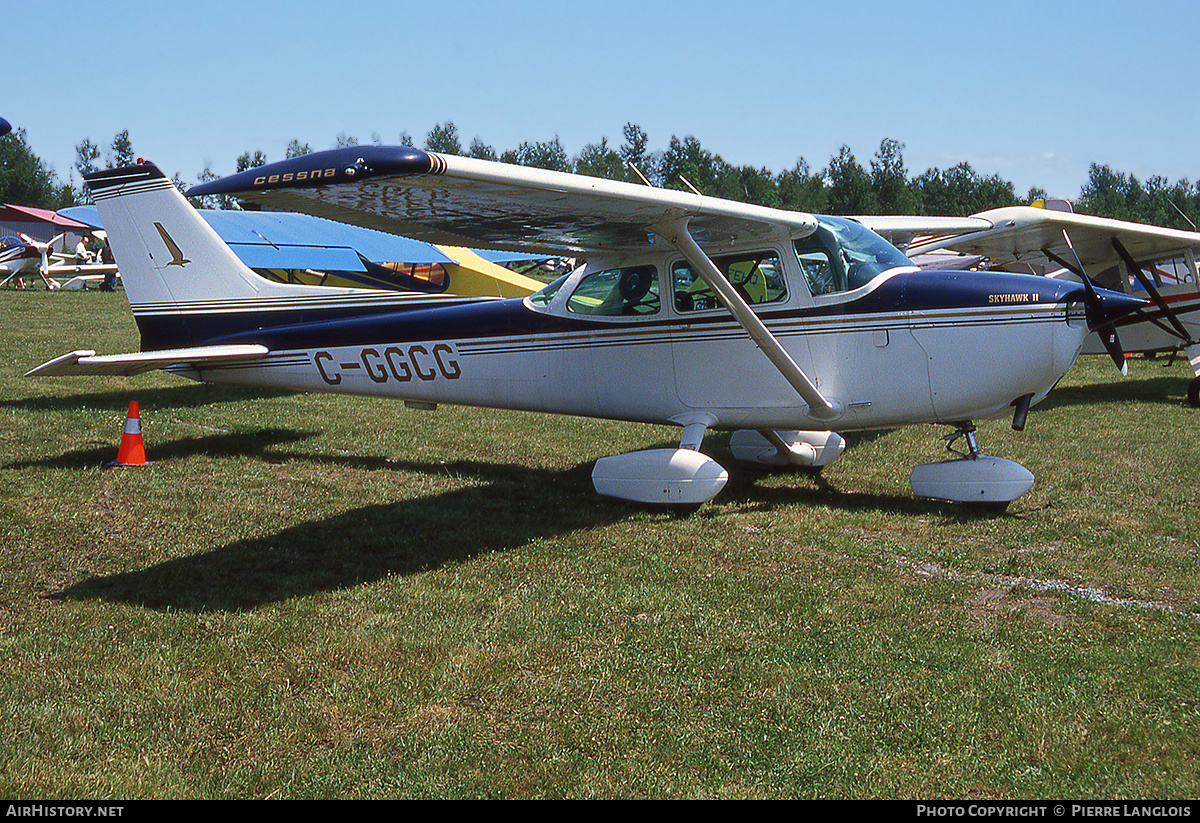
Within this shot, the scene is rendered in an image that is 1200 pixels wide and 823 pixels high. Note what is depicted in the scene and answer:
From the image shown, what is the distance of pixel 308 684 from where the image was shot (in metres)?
3.94

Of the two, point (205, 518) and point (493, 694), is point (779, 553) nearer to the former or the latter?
point (493, 694)

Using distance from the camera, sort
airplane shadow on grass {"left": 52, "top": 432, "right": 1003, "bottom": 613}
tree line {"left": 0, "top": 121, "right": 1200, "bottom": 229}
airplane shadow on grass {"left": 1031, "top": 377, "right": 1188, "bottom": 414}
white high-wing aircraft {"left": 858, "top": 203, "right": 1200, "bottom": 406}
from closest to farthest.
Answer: airplane shadow on grass {"left": 52, "top": 432, "right": 1003, "bottom": 613} → white high-wing aircraft {"left": 858, "top": 203, "right": 1200, "bottom": 406} → airplane shadow on grass {"left": 1031, "top": 377, "right": 1188, "bottom": 414} → tree line {"left": 0, "top": 121, "right": 1200, "bottom": 229}

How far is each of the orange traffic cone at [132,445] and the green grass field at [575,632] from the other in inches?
6.9

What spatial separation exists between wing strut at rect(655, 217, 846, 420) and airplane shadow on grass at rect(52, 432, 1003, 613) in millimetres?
849

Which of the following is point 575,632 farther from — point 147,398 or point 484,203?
point 147,398

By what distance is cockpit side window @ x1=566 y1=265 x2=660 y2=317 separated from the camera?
24.3 ft

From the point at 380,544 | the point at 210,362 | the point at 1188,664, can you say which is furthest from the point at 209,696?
the point at 210,362

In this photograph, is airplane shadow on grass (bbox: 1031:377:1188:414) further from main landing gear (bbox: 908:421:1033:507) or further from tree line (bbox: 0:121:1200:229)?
tree line (bbox: 0:121:1200:229)

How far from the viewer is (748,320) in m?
6.68

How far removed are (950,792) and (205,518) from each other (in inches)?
208

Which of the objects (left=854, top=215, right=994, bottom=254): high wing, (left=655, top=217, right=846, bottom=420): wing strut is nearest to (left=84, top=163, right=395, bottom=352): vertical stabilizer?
(left=655, top=217, right=846, bottom=420): wing strut

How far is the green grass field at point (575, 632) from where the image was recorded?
3.26 metres

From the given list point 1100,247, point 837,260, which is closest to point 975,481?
point 837,260

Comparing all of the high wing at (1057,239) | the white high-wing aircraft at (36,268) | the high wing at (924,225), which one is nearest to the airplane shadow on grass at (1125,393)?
the high wing at (1057,239)
